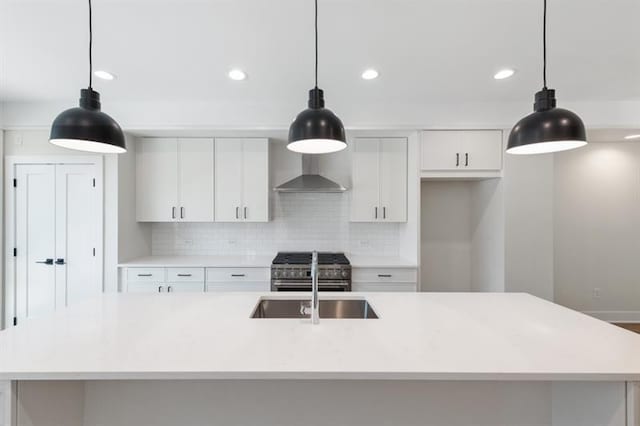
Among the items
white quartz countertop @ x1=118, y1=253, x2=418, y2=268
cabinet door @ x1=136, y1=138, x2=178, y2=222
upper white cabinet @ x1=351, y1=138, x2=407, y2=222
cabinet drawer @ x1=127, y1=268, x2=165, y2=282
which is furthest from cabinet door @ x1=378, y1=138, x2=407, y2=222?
cabinet drawer @ x1=127, y1=268, x2=165, y2=282

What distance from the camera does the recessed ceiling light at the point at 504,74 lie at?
7.85ft

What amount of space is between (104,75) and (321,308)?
2610mm

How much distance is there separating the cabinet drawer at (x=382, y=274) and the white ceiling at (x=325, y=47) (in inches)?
71.6

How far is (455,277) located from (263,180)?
2777 mm

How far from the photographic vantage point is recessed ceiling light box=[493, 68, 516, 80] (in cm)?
239

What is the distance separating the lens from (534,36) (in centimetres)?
194

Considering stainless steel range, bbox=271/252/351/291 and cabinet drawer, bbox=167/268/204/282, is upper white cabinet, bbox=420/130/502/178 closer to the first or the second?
stainless steel range, bbox=271/252/351/291

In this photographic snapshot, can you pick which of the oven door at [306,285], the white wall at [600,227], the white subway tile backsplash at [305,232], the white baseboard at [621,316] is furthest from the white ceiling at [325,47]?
the white baseboard at [621,316]

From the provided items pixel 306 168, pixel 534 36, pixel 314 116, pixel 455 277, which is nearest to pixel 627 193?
pixel 455 277

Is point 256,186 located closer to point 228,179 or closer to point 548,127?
point 228,179

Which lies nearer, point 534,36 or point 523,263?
point 534,36

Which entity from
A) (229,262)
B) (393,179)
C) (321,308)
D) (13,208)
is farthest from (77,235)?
(393,179)

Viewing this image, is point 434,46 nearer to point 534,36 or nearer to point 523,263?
point 534,36

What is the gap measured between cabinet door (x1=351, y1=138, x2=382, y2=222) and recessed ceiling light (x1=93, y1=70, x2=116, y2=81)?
241cm
